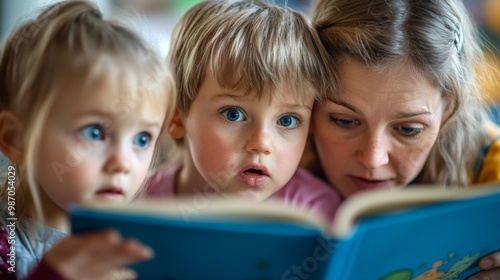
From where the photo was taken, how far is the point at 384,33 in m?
1.05

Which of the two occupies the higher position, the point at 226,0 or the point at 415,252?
the point at 226,0

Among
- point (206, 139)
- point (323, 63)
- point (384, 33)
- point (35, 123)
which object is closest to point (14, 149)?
point (35, 123)

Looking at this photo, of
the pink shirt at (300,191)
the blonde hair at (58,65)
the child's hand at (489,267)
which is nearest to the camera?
the blonde hair at (58,65)

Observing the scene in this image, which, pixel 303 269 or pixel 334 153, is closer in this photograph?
pixel 303 269

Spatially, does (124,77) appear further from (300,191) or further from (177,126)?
(300,191)

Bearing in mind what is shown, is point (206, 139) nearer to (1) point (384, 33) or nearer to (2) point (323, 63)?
(2) point (323, 63)

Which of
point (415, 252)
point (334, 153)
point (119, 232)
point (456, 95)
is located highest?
point (456, 95)

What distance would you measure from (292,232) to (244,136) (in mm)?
346

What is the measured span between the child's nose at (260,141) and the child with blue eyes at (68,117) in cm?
18

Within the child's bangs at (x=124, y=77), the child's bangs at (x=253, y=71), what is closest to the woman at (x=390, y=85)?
the child's bangs at (x=253, y=71)

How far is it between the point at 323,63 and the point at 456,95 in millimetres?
273

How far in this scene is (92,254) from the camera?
2.20 ft

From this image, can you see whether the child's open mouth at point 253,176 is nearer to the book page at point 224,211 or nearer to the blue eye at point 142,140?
the blue eye at point 142,140

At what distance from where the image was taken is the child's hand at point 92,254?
0.66 metres
